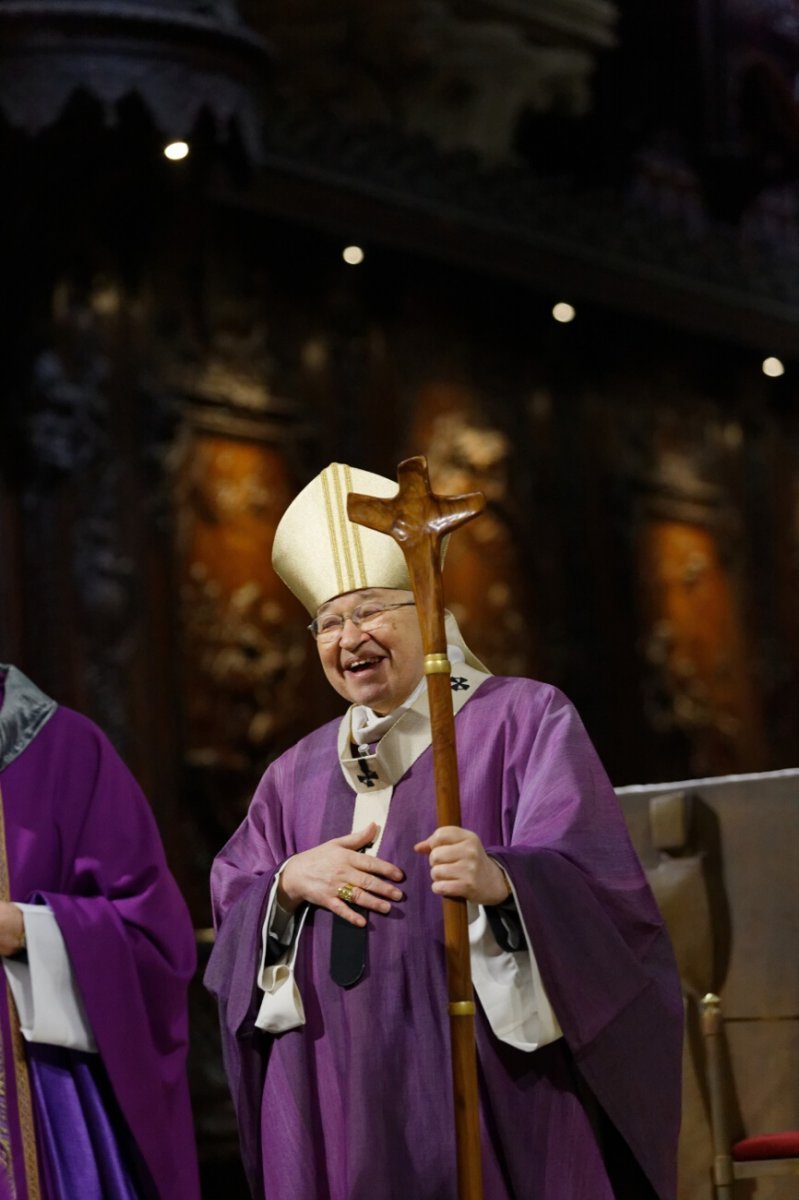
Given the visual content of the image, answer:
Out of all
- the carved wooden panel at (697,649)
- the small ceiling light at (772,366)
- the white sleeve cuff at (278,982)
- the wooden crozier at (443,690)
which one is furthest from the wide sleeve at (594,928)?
the small ceiling light at (772,366)

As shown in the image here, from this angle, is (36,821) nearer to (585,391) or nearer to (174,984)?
(174,984)

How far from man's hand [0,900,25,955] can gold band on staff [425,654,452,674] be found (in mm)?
1012

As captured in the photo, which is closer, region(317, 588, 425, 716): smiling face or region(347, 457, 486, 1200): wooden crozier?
region(347, 457, 486, 1200): wooden crozier

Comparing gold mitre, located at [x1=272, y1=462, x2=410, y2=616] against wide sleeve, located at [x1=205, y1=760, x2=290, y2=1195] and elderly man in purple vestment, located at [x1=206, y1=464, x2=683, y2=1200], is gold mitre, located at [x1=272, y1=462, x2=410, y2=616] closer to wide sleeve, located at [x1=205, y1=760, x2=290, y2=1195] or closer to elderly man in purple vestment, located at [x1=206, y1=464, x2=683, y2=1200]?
elderly man in purple vestment, located at [x1=206, y1=464, x2=683, y2=1200]

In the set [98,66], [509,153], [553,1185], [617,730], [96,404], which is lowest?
[553,1185]

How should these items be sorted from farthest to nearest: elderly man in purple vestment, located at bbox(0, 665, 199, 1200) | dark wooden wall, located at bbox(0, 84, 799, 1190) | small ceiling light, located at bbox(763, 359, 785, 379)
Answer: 1. small ceiling light, located at bbox(763, 359, 785, 379)
2. dark wooden wall, located at bbox(0, 84, 799, 1190)
3. elderly man in purple vestment, located at bbox(0, 665, 199, 1200)

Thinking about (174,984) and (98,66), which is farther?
(98,66)

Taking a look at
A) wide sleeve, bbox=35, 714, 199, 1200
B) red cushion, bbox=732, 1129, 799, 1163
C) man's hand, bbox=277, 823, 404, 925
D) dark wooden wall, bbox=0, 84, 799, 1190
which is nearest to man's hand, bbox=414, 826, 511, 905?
man's hand, bbox=277, 823, 404, 925

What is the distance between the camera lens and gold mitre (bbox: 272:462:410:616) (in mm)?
4137

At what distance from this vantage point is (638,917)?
392cm

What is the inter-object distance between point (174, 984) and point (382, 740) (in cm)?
69

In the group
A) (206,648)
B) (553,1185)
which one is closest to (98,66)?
(206,648)

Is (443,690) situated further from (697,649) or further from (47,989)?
(697,649)

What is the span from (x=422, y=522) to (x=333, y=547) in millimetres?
391
